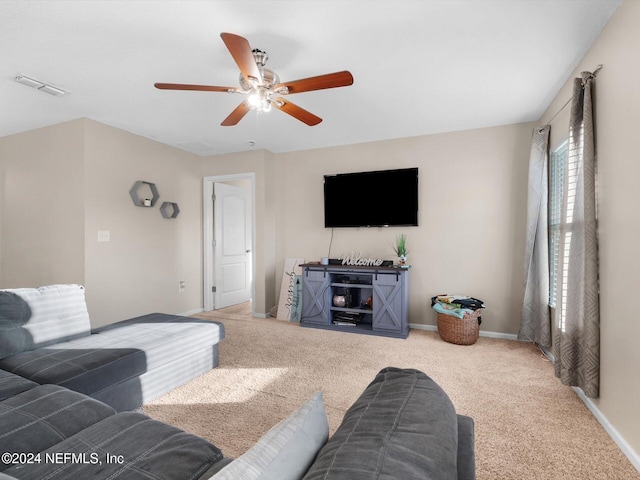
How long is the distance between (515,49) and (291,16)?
1548 millimetres

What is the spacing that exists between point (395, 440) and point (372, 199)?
3.80 m

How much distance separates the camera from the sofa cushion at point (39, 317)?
1973 mm

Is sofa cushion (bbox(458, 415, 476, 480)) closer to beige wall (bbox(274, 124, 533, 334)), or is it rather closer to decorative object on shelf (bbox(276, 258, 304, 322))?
beige wall (bbox(274, 124, 533, 334))

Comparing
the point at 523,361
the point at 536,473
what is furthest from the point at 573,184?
the point at 536,473

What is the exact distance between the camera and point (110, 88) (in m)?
2.81

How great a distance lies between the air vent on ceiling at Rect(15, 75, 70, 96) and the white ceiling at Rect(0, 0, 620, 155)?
6 centimetres

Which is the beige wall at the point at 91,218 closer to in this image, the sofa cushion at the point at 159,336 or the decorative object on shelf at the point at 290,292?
the sofa cushion at the point at 159,336

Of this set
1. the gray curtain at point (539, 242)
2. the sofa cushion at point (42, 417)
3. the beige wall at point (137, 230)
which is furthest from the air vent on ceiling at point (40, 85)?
the gray curtain at point (539, 242)

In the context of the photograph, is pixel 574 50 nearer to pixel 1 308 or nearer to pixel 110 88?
pixel 110 88

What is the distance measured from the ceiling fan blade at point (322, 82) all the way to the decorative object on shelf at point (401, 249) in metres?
2.45

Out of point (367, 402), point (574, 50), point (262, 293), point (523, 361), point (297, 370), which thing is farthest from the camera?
point (262, 293)

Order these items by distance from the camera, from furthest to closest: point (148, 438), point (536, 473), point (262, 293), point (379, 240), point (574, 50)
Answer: point (262, 293) < point (379, 240) < point (574, 50) < point (536, 473) < point (148, 438)

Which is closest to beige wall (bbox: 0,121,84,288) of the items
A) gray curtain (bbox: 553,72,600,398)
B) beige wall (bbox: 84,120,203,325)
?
beige wall (bbox: 84,120,203,325)

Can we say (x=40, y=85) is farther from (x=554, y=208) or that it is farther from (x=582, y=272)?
(x=554, y=208)
